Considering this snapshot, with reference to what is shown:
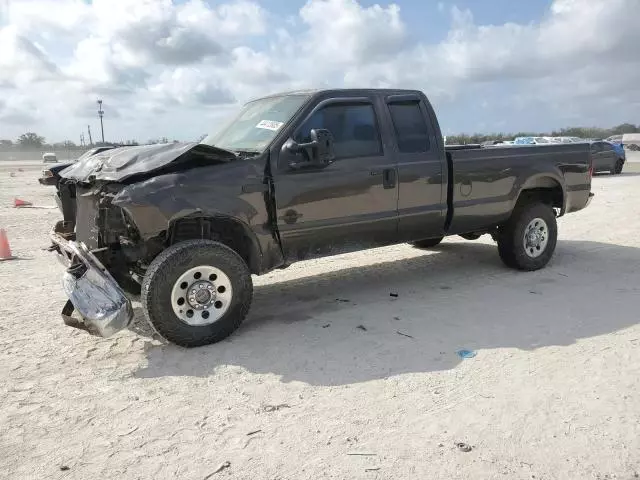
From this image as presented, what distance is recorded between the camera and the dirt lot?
2.94 meters

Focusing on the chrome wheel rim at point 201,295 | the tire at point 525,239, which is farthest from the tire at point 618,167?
the chrome wheel rim at point 201,295

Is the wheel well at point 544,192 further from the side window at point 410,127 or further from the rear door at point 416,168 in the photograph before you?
the side window at point 410,127

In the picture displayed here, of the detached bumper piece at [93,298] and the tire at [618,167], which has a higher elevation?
the tire at [618,167]

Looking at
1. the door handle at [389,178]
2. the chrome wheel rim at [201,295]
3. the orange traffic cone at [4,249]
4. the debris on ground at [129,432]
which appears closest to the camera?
the debris on ground at [129,432]

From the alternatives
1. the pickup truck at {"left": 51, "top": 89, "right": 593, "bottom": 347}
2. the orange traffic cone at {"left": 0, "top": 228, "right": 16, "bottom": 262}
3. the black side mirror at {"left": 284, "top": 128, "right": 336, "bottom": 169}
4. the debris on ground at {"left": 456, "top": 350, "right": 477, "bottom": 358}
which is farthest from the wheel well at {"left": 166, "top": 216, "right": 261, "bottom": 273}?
the orange traffic cone at {"left": 0, "top": 228, "right": 16, "bottom": 262}

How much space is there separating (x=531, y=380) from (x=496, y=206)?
3.13m

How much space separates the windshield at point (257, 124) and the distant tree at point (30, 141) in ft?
314

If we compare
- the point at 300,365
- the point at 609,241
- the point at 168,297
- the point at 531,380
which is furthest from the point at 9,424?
the point at 609,241

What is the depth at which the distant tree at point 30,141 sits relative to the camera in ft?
292

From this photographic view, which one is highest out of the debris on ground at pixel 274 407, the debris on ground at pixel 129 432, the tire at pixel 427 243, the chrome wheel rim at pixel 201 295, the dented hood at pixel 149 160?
the dented hood at pixel 149 160

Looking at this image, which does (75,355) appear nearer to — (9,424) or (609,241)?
(9,424)

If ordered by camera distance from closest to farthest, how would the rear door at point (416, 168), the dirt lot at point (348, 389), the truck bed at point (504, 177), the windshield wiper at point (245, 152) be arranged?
1. the dirt lot at point (348, 389)
2. the windshield wiper at point (245, 152)
3. the rear door at point (416, 168)
4. the truck bed at point (504, 177)

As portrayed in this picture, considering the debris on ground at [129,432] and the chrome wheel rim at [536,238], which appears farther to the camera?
the chrome wheel rim at [536,238]

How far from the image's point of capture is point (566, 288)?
6.10 m
